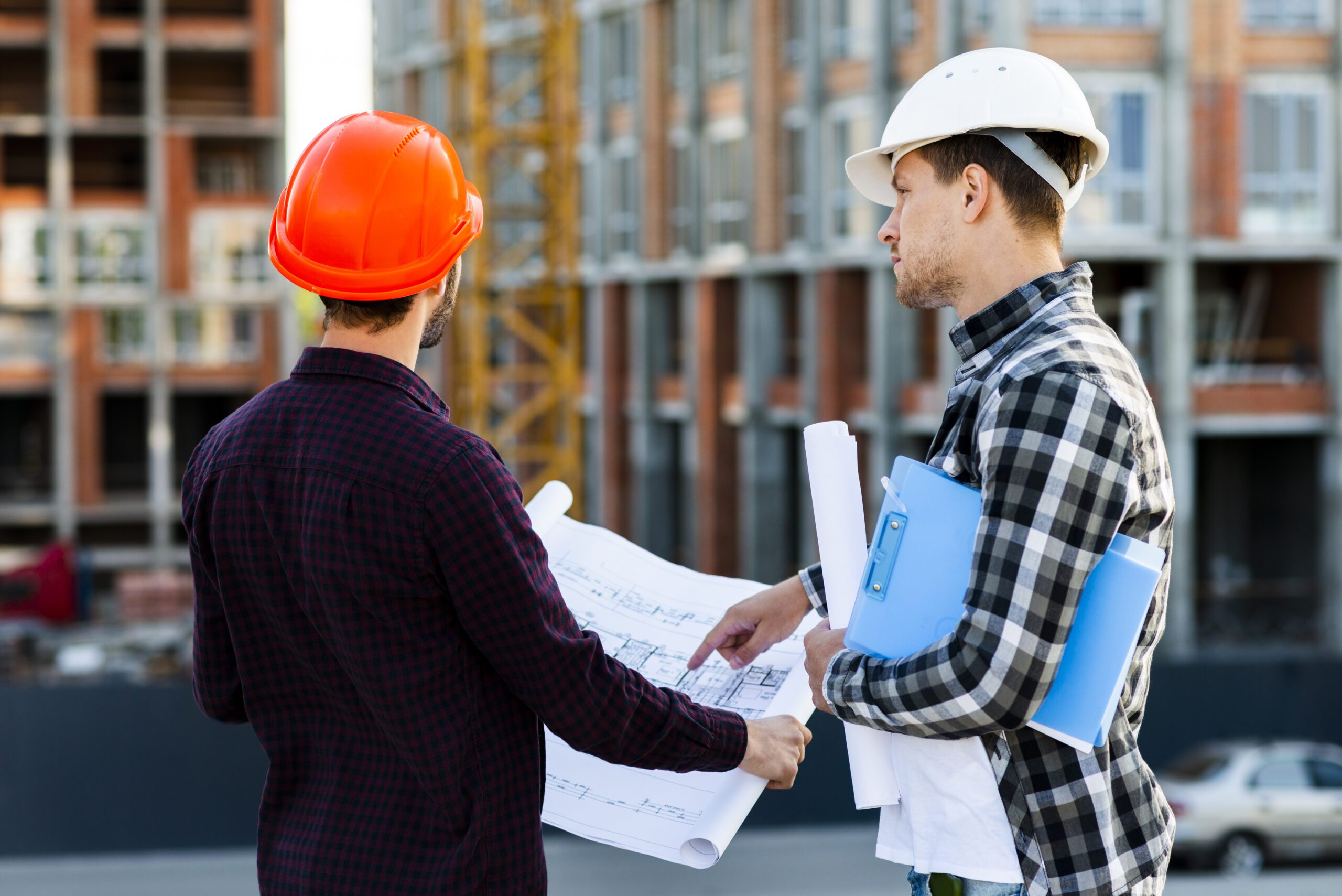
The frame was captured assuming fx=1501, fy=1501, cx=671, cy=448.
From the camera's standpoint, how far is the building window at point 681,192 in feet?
98.5

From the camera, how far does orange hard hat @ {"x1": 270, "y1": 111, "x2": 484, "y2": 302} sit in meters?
2.09

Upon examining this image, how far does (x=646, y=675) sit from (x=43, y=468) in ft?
127

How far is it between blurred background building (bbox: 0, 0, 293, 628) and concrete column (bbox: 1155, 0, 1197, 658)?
2341 centimetres

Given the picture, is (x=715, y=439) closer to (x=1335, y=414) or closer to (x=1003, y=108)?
(x=1335, y=414)

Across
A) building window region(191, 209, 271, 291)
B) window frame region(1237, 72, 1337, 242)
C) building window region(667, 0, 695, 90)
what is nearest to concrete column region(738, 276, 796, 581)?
building window region(667, 0, 695, 90)

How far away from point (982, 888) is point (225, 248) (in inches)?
1508

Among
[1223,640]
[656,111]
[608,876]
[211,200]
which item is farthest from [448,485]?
[211,200]

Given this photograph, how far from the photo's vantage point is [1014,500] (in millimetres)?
1925

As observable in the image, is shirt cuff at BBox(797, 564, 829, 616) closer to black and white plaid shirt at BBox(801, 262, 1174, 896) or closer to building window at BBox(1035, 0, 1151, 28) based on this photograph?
black and white plaid shirt at BBox(801, 262, 1174, 896)

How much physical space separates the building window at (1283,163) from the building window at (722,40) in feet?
33.4

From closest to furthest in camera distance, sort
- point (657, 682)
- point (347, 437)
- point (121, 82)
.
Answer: point (347, 437) → point (657, 682) → point (121, 82)

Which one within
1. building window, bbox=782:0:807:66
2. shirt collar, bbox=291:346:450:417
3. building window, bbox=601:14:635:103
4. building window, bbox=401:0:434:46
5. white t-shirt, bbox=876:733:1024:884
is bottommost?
white t-shirt, bbox=876:733:1024:884

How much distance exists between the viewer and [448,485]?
77.1 inches

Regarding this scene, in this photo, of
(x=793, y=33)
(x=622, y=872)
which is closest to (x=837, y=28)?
(x=793, y=33)
